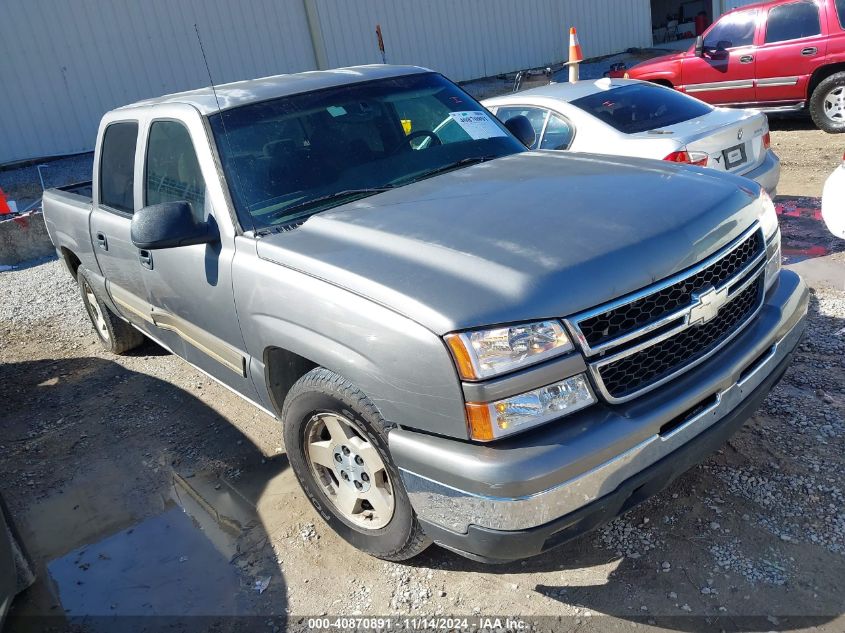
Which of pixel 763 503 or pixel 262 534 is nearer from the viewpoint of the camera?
pixel 763 503

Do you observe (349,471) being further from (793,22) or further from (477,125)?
(793,22)

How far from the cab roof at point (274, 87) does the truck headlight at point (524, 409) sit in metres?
2.17

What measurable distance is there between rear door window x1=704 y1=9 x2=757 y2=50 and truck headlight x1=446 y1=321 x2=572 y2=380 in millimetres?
9464

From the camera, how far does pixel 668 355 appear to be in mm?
2471

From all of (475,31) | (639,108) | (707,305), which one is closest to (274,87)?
(707,305)

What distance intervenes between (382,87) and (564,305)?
2142 millimetres

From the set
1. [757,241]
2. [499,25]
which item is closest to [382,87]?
[757,241]

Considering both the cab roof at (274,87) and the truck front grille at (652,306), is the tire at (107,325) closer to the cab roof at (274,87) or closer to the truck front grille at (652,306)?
the cab roof at (274,87)

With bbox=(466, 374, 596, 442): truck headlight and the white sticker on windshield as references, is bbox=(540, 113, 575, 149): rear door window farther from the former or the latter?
bbox=(466, 374, 596, 442): truck headlight

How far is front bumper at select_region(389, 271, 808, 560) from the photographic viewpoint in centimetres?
217

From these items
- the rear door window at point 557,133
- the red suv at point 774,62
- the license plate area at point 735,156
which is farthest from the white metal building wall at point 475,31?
the license plate area at point 735,156

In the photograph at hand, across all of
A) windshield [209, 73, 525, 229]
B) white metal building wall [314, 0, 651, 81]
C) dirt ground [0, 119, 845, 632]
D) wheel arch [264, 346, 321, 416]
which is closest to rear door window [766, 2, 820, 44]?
dirt ground [0, 119, 845, 632]

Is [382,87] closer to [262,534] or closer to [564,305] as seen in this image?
[564,305]

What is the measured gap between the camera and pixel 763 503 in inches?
117
